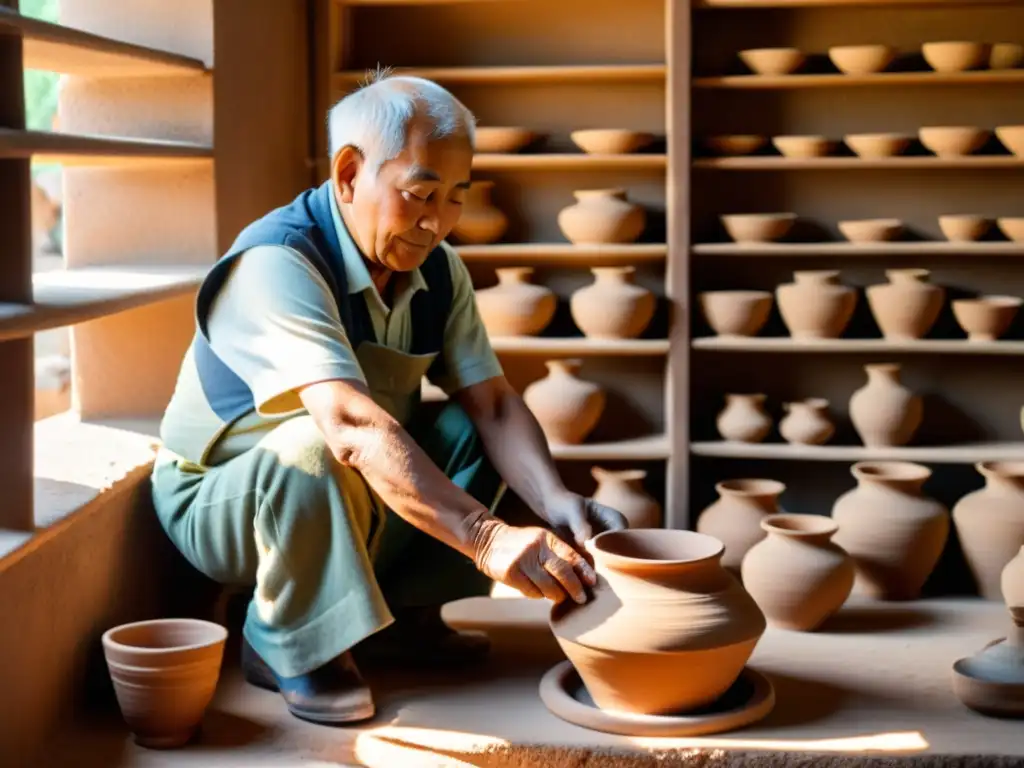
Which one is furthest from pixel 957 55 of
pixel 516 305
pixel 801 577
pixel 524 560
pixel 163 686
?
pixel 163 686

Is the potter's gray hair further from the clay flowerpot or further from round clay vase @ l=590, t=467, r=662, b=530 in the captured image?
round clay vase @ l=590, t=467, r=662, b=530

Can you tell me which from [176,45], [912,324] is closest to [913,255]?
[912,324]

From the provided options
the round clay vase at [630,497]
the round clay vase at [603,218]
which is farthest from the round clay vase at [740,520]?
the round clay vase at [603,218]

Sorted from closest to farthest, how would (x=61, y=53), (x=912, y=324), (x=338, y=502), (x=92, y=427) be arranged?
(x=338, y=502), (x=61, y=53), (x=92, y=427), (x=912, y=324)

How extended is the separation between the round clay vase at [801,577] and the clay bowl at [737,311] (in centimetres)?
103

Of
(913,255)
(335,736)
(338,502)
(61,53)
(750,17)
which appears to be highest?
(750,17)

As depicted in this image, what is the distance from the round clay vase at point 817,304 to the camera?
4.38m

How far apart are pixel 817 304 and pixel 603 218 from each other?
76 centimetres

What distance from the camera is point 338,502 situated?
272 centimetres

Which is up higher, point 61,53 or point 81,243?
point 61,53

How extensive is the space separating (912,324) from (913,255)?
374 millimetres

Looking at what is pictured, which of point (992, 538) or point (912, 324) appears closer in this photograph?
point (992, 538)

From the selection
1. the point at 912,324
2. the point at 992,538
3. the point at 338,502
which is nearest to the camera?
the point at 338,502

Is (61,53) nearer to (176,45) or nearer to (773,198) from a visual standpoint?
(176,45)
